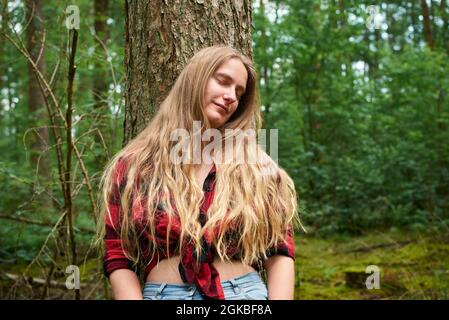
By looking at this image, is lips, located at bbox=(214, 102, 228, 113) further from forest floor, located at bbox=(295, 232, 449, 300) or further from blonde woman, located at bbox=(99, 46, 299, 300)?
forest floor, located at bbox=(295, 232, 449, 300)

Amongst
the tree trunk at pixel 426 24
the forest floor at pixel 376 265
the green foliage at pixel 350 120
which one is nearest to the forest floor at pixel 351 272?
the forest floor at pixel 376 265

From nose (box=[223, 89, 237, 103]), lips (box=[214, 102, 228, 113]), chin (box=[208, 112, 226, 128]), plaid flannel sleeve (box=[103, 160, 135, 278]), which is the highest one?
nose (box=[223, 89, 237, 103])

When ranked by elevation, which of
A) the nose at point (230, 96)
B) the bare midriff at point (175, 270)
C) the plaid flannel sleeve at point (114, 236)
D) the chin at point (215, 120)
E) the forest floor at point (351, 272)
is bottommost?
the forest floor at point (351, 272)

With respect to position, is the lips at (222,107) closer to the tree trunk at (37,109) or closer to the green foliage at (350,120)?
the tree trunk at (37,109)

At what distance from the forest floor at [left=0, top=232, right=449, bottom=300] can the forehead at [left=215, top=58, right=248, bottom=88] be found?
272 centimetres

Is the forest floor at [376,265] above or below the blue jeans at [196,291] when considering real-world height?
below

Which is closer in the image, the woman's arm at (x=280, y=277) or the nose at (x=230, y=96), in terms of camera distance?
the woman's arm at (x=280, y=277)

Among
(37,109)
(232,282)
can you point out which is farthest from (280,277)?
(37,109)

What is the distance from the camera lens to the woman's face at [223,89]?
223 centimetres

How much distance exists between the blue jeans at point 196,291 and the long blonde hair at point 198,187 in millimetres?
102

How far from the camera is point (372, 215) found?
862cm

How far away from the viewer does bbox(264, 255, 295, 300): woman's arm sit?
6.74 ft

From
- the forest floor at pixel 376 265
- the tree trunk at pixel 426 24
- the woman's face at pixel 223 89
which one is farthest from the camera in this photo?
the tree trunk at pixel 426 24

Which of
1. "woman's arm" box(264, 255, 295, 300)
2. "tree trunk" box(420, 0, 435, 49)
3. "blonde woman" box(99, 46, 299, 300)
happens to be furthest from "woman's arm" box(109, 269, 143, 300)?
"tree trunk" box(420, 0, 435, 49)
